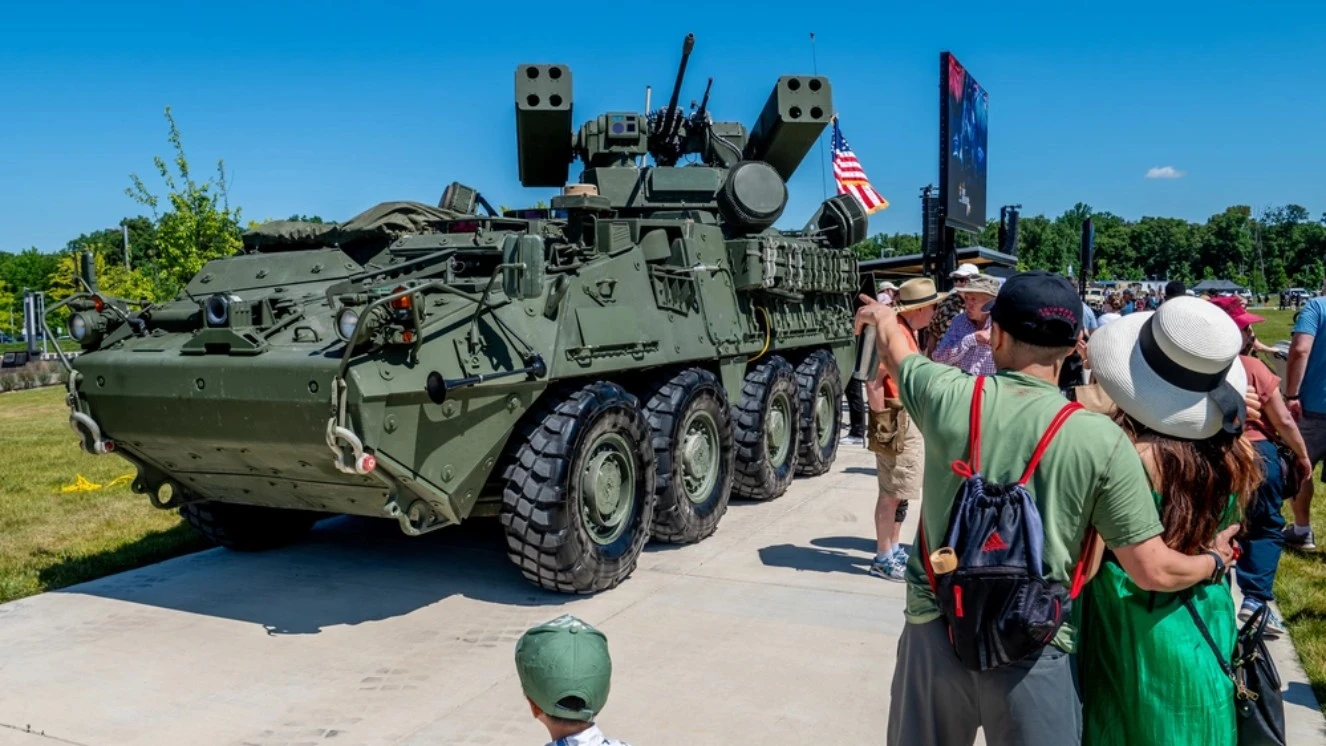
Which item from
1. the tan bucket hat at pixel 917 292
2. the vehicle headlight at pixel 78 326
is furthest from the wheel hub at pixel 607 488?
the vehicle headlight at pixel 78 326

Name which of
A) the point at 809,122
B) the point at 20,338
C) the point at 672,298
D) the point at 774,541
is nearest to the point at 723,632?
the point at 774,541

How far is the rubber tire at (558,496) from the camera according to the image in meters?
6.14

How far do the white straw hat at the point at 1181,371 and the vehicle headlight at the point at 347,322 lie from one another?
3671 millimetres

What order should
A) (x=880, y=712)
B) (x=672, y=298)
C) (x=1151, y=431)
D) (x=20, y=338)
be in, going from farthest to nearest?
1. (x=20, y=338)
2. (x=672, y=298)
3. (x=880, y=712)
4. (x=1151, y=431)

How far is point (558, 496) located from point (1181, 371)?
3.93m

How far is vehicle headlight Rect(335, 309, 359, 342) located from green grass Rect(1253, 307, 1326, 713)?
4556mm

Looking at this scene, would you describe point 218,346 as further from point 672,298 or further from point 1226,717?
point 1226,717

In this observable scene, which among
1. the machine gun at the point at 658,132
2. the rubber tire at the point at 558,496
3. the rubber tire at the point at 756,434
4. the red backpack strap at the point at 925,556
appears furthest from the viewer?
the machine gun at the point at 658,132

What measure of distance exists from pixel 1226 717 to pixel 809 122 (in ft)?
27.1

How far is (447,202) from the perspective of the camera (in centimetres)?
951

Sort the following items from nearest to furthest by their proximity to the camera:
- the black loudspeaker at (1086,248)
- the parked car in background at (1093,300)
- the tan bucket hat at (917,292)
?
the tan bucket hat at (917,292) → the black loudspeaker at (1086,248) → the parked car in background at (1093,300)

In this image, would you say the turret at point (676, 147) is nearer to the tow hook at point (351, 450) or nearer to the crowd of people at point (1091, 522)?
the tow hook at point (351, 450)

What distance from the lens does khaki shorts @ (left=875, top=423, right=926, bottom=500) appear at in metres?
6.62

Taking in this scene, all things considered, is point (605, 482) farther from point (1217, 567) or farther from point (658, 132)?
point (658, 132)
